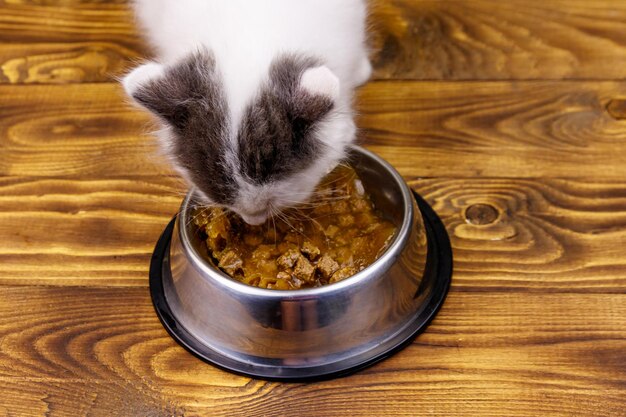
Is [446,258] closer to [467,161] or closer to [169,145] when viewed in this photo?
[467,161]

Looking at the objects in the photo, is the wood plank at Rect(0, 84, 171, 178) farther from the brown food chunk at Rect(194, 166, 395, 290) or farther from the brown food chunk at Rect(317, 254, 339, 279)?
the brown food chunk at Rect(317, 254, 339, 279)

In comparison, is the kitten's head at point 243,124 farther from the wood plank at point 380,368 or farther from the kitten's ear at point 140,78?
the wood plank at point 380,368

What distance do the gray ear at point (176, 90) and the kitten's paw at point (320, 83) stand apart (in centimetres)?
16

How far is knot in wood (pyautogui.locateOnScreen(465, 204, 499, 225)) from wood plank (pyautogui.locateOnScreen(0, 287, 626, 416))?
211 mm

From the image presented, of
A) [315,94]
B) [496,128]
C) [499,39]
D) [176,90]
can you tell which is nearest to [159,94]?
[176,90]

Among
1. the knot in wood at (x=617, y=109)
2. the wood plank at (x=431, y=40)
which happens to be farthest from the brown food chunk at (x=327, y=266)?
the knot in wood at (x=617, y=109)

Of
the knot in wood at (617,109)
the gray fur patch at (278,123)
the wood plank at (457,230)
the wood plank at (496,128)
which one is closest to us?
the gray fur patch at (278,123)

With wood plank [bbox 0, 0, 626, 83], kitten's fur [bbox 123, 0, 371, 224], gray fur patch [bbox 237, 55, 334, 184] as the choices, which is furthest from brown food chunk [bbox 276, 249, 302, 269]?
wood plank [bbox 0, 0, 626, 83]

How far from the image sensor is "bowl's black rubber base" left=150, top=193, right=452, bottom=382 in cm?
140

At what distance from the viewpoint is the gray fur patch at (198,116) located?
4.13ft

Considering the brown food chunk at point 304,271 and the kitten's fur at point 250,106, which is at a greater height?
the kitten's fur at point 250,106

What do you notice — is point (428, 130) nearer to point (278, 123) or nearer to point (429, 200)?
point (429, 200)

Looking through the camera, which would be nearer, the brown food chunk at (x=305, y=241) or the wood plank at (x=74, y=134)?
the brown food chunk at (x=305, y=241)

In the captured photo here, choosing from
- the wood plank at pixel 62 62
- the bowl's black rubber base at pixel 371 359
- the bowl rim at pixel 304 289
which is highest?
the bowl rim at pixel 304 289
